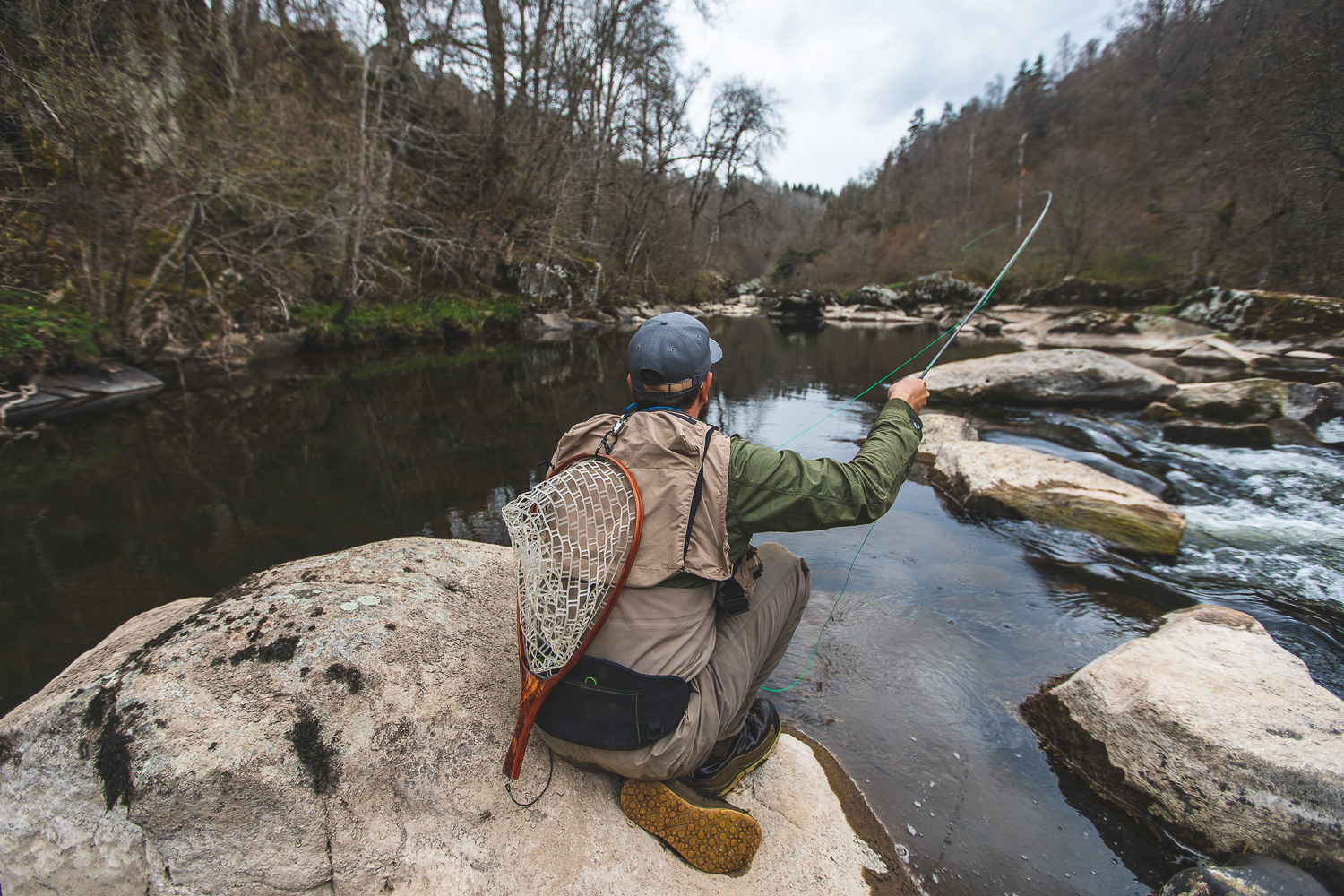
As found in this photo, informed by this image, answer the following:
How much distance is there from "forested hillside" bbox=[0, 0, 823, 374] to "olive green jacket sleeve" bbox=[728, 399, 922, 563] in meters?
10.0

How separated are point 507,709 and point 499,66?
20208 mm

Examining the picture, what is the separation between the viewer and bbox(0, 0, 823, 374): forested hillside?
7.59 meters

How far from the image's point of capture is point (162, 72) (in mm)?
8953

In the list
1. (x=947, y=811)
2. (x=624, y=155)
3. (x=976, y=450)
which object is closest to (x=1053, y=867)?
(x=947, y=811)

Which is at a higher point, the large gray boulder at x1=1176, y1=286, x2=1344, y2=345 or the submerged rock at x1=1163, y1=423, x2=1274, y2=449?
the large gray boulder at x1=1176, y1=286, x2=1344, y2=345

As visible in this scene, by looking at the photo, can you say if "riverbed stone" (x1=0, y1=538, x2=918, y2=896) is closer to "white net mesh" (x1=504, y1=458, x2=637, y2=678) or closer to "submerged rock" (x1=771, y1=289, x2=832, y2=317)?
"white net mesh" (x1=504, y1=458, x2=637, y2=678)

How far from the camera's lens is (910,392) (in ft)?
7.05

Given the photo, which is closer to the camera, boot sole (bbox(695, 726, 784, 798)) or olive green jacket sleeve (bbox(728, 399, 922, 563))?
olive green jacket sleeve (bbox(728, 399, 922, 563))

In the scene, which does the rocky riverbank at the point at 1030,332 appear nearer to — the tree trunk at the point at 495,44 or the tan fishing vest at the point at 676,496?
the tree trunk at the point at 495,44

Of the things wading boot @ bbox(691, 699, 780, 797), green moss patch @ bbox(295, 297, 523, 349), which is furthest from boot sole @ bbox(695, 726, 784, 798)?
green moss patch @ bbox(295, 297, 523, 349)

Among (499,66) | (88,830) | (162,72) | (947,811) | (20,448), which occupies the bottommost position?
(20,448)

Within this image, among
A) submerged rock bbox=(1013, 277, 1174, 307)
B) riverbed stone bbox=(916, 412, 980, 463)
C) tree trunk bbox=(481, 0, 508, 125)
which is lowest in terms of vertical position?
riverbed stone bbox=(916, 412, 980, 463)

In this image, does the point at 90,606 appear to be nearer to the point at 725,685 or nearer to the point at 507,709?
the point at 507,709

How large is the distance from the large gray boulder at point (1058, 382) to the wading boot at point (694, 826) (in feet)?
29.1
